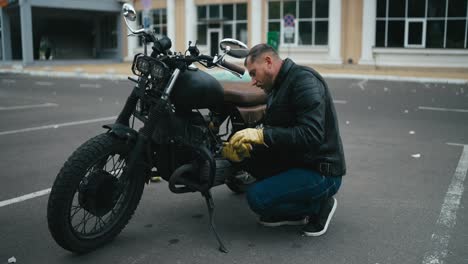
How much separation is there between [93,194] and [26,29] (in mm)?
31458

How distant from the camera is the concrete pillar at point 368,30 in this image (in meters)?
27.2

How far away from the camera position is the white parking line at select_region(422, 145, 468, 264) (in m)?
3.47

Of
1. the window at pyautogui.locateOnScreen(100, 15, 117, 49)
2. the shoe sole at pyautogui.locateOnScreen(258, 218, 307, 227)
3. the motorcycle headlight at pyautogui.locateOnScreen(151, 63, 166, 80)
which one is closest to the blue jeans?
the shoe sole at pyautogui.locateOnScreen(258, 218, 307, 227)

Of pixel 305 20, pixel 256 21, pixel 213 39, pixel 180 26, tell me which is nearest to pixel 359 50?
pixel 305 20

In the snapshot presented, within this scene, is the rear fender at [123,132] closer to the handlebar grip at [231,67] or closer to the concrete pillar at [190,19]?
the handlebar grip at [231,67]

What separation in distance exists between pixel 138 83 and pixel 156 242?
1155 mm

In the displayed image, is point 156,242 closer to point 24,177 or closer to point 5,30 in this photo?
point 24,177

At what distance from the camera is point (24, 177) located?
5621mm

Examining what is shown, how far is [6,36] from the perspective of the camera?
33969 millimetres

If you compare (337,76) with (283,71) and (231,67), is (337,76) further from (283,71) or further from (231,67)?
(283,71)

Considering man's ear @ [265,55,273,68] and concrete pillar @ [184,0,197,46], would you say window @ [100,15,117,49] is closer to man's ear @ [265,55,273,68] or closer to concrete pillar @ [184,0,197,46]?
concrete pillar @ [184,0,197,46]

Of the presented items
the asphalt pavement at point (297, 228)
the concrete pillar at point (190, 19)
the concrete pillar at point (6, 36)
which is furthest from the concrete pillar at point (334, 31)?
the concrete pillar at point (6, 36)

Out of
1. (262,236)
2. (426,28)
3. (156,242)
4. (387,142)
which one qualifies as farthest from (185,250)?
(426,28)

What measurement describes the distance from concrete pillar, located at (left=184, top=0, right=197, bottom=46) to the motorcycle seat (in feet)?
99.8
